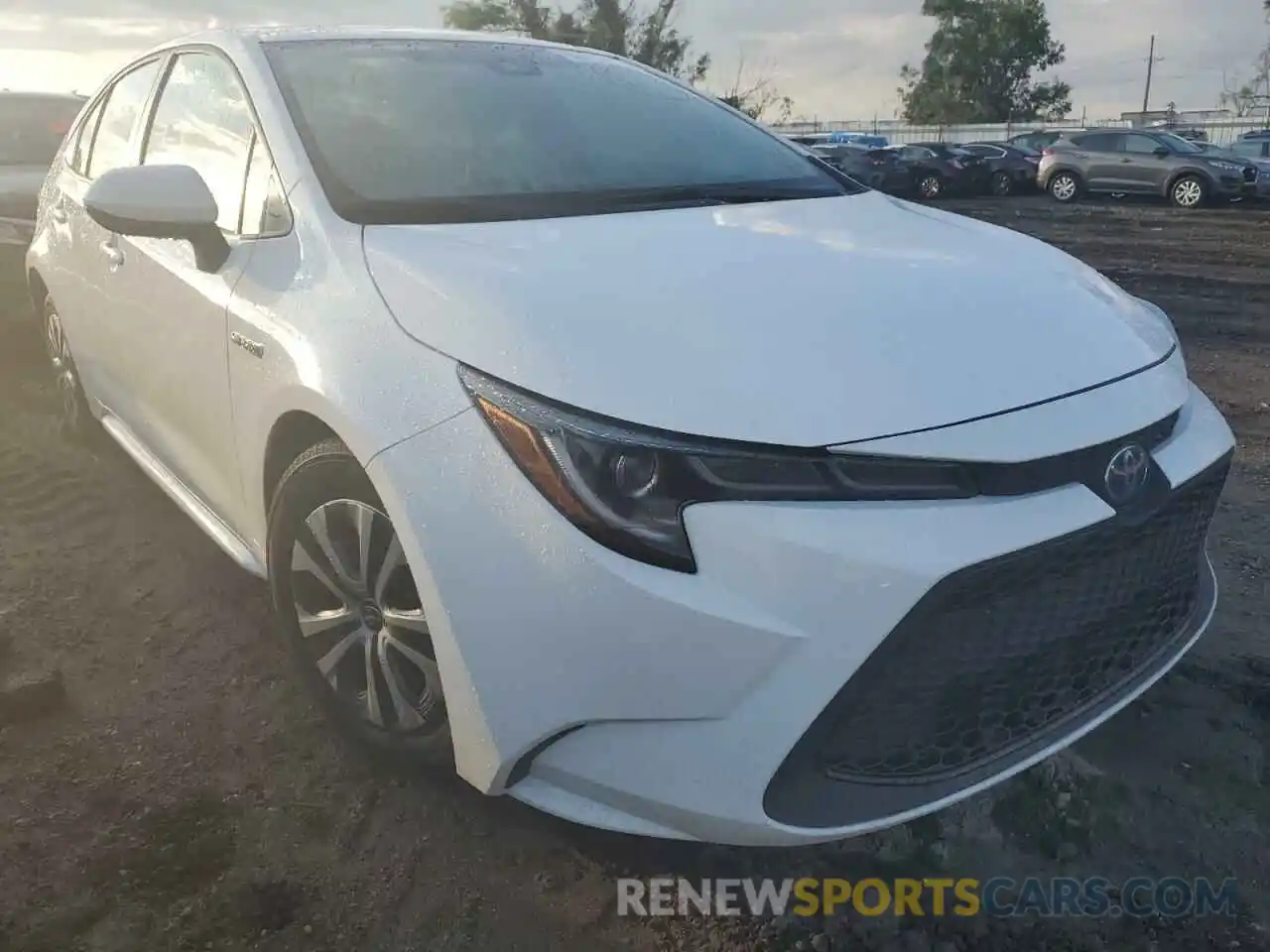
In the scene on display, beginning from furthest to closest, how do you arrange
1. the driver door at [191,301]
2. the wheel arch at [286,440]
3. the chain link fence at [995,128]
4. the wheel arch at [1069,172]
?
the chain link fence at [995,128]
the wheel arch at [1069,172]
the driver door at [191,301]
the wheel arch at [286,440]

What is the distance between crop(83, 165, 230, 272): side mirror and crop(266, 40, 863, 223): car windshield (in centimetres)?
28

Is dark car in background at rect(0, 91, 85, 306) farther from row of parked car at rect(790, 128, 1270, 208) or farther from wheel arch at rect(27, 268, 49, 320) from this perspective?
row of parked car at rect(790, 128, 1270, 208)

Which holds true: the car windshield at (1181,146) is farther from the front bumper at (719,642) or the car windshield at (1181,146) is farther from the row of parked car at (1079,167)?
the front bumper at (719,642)

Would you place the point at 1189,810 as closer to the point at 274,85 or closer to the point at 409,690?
the point at 409,690

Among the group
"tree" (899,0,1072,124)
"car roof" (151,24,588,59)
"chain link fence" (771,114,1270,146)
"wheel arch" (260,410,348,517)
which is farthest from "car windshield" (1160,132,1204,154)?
"tree" (899,0,1072,124)

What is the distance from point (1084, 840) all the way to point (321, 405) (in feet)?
5.64

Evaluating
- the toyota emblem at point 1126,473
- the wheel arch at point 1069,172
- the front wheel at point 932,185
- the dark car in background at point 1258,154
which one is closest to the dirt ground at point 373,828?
the toyota emblem at point 1126,473

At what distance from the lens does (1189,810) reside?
2.26 m

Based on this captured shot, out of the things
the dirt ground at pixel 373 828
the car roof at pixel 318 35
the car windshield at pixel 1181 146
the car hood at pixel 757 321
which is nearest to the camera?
the car hood at pixel 757 321

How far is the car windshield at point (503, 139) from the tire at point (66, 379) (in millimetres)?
1956

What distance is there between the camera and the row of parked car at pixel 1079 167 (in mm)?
18719

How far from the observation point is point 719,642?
1591 millimetres

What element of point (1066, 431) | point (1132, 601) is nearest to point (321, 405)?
point (1066, 431)

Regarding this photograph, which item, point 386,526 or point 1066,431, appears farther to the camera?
point 386,526
